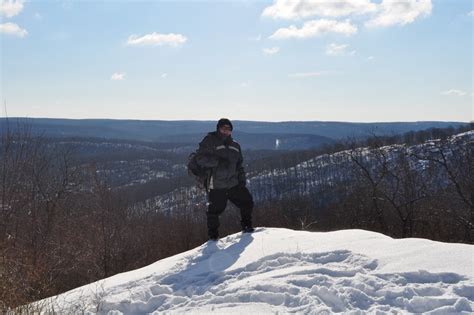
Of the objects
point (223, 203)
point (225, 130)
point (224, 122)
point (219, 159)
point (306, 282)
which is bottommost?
point (306, 282)

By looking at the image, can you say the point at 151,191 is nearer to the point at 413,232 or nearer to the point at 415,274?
the point at 413,232

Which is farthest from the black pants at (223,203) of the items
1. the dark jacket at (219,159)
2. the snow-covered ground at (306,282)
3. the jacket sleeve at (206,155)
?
the snow-covered ground at (306,282)

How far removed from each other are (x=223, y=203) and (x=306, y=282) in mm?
3196

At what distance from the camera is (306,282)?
15.4ft

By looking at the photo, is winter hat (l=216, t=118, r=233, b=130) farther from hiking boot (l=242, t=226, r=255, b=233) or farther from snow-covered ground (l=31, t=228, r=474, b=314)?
snow-covered ground (l=31, t=228, r=474, b=314)

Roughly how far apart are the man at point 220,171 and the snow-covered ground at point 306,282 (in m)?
1.44

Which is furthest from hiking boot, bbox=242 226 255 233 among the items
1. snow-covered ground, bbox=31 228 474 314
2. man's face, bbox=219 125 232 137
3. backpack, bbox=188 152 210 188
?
man's face, bbox=219 125 232 137

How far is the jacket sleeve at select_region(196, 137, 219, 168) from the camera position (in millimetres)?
7527

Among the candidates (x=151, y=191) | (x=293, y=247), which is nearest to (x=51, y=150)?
(x=293, y=247)

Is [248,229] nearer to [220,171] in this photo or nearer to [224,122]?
[220,171]

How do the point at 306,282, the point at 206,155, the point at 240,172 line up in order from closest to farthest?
the point at 306,282
the point at 206,155
the point at 240,172

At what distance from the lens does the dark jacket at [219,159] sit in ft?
24.8

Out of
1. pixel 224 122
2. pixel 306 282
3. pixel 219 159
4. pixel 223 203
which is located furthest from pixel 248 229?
pixel 306 282

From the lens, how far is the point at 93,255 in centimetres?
1977
